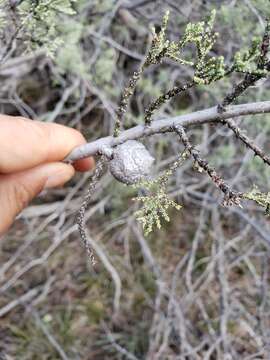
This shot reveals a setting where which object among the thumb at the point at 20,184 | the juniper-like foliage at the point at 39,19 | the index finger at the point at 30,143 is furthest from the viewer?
the thumb at the point at 20,184

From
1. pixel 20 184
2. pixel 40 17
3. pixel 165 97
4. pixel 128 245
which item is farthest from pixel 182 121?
pixel 128 245

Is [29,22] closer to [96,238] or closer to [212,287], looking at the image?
[96,238]

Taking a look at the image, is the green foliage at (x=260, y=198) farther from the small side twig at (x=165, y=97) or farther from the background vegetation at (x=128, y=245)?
the background vegetation at (x=128, y=245)

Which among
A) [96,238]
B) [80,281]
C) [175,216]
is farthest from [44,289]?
A: [175,216]

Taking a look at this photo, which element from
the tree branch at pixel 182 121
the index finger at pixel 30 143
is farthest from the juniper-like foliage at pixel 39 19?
the tree branch at pixel 182 121

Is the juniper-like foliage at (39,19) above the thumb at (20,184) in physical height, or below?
above

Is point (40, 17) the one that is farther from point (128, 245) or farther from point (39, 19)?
point (128, 245)
